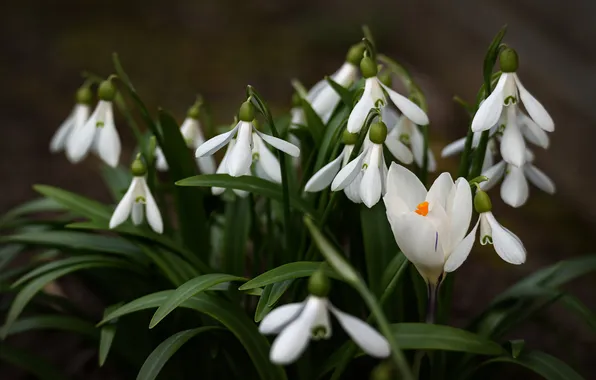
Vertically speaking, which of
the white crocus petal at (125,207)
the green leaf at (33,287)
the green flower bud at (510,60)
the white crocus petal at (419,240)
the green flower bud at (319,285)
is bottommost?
the green leaf at (33,287)

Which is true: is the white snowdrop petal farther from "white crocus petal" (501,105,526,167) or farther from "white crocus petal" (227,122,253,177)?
"white crocus petal" (501,105,526,167)

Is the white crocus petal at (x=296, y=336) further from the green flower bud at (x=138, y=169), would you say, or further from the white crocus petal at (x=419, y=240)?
the green flower bud at (x=138, y=169)

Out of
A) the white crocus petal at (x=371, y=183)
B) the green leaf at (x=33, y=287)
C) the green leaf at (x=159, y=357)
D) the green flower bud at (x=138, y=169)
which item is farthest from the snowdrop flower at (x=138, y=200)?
the white crocus petal at (x=371, y=183)

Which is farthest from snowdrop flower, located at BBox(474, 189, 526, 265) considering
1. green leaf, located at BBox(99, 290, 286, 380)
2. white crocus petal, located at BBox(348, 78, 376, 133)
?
green leaf, located at BBox(99, 290, 286, 380)

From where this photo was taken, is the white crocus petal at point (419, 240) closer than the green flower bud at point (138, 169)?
Yes

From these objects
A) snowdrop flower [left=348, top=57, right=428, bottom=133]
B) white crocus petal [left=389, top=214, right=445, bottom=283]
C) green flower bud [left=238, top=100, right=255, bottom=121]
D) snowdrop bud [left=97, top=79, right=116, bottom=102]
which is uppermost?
snowdrop flower [left=348, top=57, right=428, bottom=133]

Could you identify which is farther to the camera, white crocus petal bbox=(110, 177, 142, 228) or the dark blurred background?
the dark blurred background

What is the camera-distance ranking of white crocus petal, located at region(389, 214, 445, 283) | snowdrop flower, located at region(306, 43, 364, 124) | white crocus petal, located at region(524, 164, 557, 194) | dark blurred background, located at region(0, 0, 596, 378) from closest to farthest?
white crocus petal, located at region(389, 214, 445, 283), white crocus petal, located at region(524, 164, 557, 194), snowdrop flower, located at region(306, 43, 364, 124), dark blurred background, located at region(0, 0, 596, 378)
